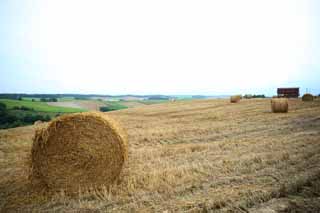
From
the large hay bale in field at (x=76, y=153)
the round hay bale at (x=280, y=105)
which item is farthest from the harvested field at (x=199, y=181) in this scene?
the round hay bale at (x=280, y=105)

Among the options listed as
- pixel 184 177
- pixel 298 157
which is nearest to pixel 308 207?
pixel 184 177

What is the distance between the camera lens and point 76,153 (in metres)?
4.83

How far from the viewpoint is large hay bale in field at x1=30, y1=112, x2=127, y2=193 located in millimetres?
4676

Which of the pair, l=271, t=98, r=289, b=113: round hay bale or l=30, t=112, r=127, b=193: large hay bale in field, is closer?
l=30, t=112, r=127, b=193: large hay bale in field

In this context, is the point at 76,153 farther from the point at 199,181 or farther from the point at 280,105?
the point at 280,105

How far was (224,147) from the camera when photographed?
7.39 metres

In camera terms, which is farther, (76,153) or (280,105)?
(280,105)

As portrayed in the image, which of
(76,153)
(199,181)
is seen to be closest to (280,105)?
(199,181)

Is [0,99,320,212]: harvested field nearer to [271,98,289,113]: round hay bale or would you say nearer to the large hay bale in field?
the large hay bale in field

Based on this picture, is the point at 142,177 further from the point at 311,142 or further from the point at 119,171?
the point at 311,142

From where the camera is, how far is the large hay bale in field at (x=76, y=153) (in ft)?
15.3

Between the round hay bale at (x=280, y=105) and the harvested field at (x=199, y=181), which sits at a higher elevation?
the round hay bale at (x=280, y=105)

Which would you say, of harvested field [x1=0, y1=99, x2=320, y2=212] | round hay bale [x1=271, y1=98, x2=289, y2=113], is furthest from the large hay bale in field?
round hay bale [x1=271, y1=98, x2=289, y2=113]

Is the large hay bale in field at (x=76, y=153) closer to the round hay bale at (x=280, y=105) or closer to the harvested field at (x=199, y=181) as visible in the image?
the harvested field at (x=199, y=181)
